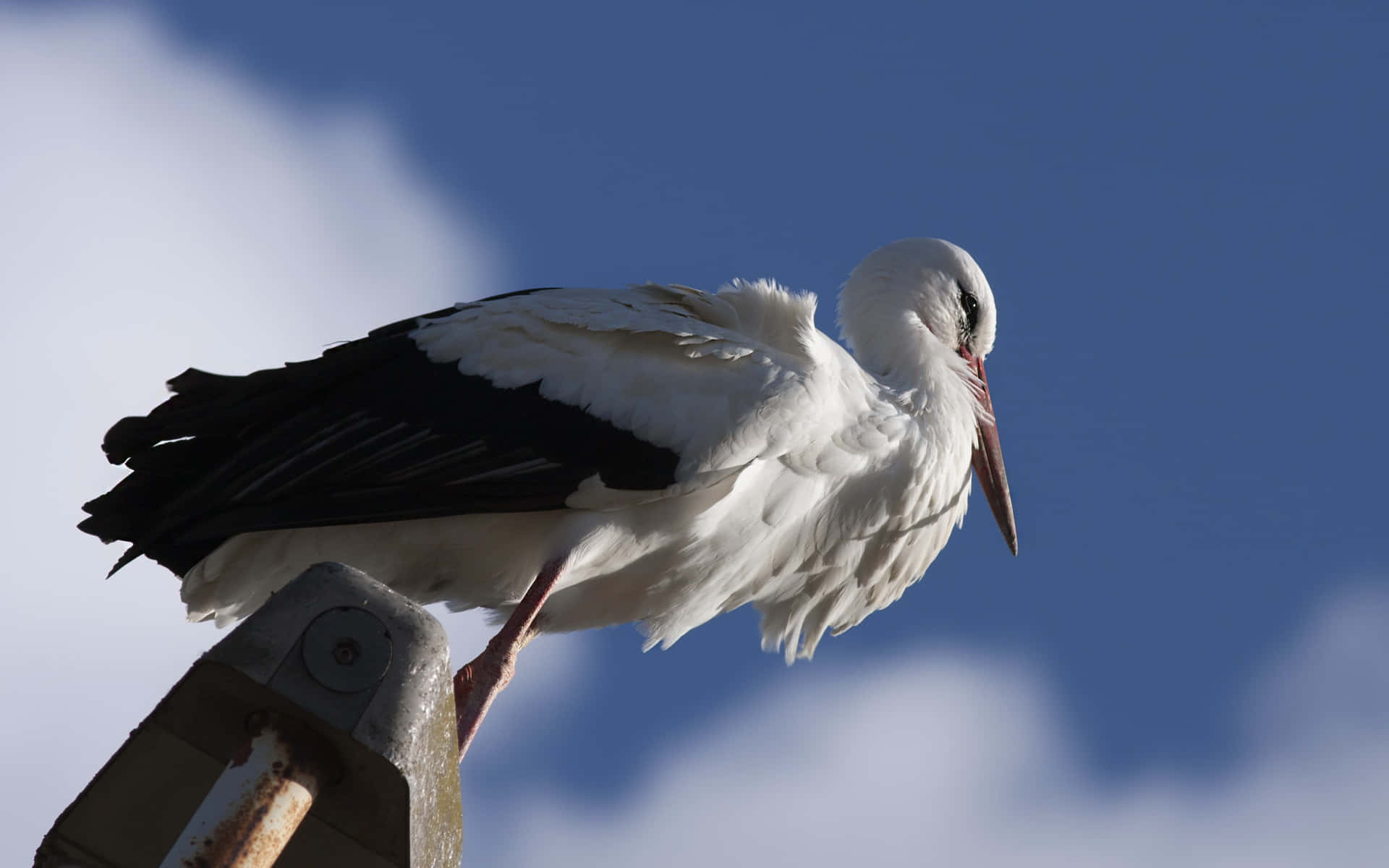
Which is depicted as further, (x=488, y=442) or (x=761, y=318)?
(x=761, y=318)

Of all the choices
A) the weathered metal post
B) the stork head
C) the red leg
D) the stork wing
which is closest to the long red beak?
the stork head

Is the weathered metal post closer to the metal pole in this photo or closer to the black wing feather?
the metal pole

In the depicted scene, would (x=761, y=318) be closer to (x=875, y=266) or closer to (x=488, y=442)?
→ (x=488, y=442)

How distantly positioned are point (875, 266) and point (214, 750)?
4.47 m

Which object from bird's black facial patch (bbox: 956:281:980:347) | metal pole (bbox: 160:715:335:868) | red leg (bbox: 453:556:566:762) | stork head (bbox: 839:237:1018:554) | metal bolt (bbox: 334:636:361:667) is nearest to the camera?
metal pole (bbox: 160:715:335:868)

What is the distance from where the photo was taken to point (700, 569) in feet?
15.4

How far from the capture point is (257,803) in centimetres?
209

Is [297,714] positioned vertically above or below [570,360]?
above

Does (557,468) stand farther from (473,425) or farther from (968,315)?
(968,315)

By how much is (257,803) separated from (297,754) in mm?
98

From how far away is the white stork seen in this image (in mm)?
4453

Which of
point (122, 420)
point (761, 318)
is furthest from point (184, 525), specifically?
point (761, 318)

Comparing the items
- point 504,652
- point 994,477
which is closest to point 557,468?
point 504,652

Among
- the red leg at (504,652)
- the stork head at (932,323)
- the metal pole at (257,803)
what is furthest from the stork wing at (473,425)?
the metal pole at (257,803)
